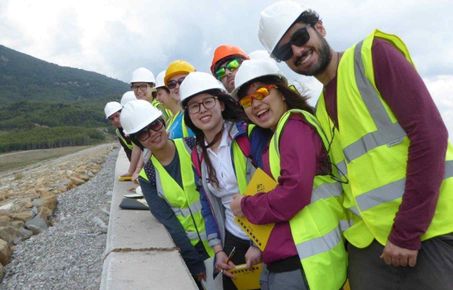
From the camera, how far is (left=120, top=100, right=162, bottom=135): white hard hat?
374cm

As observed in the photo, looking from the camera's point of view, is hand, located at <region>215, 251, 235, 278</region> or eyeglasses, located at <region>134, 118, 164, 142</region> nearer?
hand, located at <region>215, 251, 235, 278</region>

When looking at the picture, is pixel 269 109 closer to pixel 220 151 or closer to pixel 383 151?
pixel 220 151

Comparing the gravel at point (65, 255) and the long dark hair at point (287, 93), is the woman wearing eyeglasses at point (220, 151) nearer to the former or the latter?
the long dark hair at point (287, 93)

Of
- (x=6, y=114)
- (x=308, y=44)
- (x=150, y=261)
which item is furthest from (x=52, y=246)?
(x=6, y=114)

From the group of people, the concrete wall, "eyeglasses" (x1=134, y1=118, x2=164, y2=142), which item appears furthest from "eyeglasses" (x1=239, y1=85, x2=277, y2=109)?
the concrete wall

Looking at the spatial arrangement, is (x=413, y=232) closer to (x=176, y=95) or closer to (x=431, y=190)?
(x=431, y=190)

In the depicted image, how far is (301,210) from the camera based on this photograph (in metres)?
2.39

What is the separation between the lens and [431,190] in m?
1.92

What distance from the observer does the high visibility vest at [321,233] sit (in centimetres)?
234

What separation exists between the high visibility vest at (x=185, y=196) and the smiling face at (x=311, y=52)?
5.14 ft

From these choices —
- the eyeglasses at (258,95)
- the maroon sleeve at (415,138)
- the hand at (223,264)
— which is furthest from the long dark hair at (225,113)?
the maroon sleeve at (415,138)

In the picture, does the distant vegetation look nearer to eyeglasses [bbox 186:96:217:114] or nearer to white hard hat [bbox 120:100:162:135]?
white hard hat [bbox 120:100:162:135]

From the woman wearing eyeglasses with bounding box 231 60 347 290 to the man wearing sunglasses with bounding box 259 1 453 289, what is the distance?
0.09 meters

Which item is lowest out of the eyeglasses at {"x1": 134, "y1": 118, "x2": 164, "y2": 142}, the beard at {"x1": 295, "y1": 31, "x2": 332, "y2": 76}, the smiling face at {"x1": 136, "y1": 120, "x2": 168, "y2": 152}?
the smiling face at {"x1": 136, "y1": 120, "x2": 168, "y2": 152}
